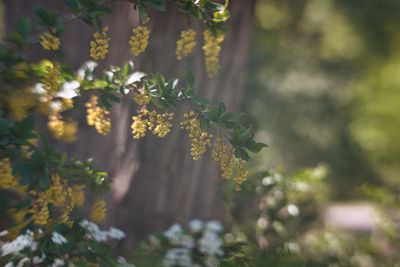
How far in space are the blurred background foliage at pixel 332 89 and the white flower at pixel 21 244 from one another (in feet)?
24.3

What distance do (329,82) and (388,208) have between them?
655 centimetres

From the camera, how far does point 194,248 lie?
340 centimetres

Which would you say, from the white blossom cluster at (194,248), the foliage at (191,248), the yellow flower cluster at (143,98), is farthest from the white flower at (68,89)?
the white blossom cluster at (194,248)

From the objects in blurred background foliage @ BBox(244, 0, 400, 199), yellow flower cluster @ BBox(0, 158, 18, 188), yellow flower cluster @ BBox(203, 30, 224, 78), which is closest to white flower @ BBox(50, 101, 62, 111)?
yellow flower cluster @ BBox(0, 158, 18, 188)

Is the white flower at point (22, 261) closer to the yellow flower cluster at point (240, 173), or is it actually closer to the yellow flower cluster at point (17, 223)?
the yellow flower cluster at point (17, 223)

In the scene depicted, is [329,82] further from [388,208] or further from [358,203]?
[388,208]

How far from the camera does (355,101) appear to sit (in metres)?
11.6

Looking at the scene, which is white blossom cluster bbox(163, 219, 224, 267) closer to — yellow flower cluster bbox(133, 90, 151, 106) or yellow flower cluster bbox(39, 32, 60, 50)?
yellow flower cluster bbox(133, 90, 151, 106)

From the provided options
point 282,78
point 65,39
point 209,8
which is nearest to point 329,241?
point 65,39

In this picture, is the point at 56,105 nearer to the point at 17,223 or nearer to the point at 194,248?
the point at 17,223

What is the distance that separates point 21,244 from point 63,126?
69 cm

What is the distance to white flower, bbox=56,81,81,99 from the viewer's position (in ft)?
8.46

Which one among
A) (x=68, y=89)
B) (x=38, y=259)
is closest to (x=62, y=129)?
(x=68, y=89)

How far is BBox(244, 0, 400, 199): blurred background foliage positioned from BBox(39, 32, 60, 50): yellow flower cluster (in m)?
7.48
